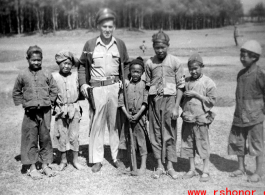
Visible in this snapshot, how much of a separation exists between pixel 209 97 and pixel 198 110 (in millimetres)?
220

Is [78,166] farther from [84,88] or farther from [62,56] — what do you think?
[62,56]

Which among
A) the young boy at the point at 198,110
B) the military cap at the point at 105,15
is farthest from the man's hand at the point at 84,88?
the young boy at the point at 198,110

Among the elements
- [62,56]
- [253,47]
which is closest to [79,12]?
[62,56]

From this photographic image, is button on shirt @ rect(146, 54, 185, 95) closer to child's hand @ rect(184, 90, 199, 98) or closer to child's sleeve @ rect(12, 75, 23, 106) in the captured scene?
child's hand @ rect(184, 90, 199, 98)

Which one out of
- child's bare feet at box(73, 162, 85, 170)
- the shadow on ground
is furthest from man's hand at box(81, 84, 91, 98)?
the shadow on ground

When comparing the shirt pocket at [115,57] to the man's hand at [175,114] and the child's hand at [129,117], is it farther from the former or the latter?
the man's hand at [175,114]

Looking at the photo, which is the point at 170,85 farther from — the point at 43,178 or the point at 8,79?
the point at 8,79

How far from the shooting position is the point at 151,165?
12.8 ft

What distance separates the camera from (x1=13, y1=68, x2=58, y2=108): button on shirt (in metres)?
3.47

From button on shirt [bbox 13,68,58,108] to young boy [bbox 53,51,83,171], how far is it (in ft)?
0.69

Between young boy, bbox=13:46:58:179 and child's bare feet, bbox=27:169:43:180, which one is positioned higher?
young boy, bbox=13:46:58:179

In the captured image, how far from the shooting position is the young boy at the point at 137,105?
139 inches

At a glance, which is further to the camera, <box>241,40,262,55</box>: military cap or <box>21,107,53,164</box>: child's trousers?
<box>21,107,53,164</box>: child's trousers

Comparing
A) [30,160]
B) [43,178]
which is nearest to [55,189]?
[43,178]
